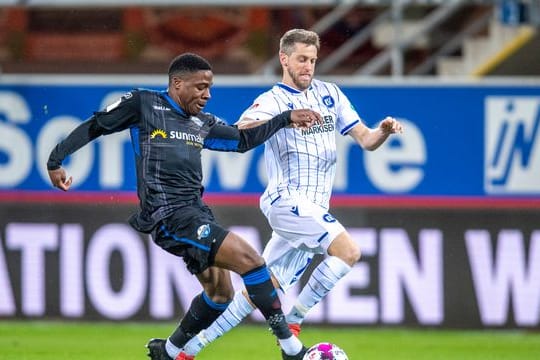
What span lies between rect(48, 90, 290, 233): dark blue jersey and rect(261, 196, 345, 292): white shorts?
2.83 ft

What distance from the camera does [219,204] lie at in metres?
13.4

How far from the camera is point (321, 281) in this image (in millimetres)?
9656

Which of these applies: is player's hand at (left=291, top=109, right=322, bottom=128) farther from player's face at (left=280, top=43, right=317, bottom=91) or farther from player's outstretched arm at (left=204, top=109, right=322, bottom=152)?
player's face at (left=280, top=43, right=317, bottom=91)

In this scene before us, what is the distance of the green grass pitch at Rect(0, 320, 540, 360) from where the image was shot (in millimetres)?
11266

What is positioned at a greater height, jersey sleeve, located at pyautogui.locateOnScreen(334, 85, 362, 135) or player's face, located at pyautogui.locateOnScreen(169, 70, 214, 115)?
player's face, located at pyautogui.locateOnScreen(169, 70, 214, 115)

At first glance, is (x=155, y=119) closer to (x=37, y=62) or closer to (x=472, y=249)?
(x=472, y=249)

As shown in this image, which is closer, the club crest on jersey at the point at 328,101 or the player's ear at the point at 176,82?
the player's ear at the point at 176,82

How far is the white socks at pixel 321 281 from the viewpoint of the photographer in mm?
9594

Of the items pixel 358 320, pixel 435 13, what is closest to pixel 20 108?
pixel 358 320

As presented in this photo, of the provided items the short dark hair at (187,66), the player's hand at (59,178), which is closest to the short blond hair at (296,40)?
the short dark hair at (187,66)

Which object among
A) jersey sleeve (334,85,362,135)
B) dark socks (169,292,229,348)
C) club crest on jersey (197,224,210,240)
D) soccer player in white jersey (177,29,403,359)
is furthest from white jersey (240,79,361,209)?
club crest on jersey (197,224,210,240)

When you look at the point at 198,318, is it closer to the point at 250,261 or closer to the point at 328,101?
the point at 250,261

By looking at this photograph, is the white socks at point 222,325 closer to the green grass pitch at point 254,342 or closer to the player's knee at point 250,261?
the player's knee at point 250,261

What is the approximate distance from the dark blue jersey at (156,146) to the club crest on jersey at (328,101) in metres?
Answer: 1.22
